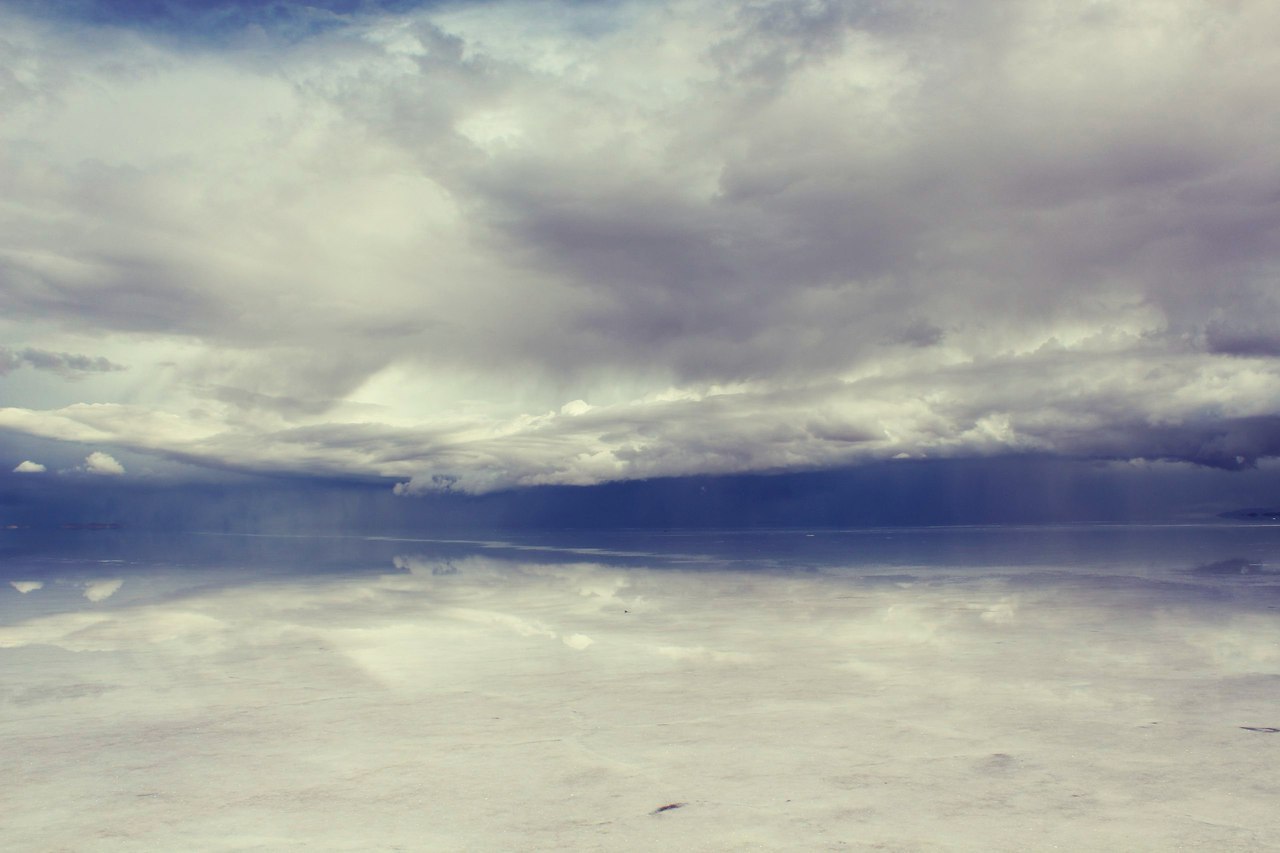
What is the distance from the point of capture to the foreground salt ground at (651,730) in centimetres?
993

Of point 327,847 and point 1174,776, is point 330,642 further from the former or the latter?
point 1174,776

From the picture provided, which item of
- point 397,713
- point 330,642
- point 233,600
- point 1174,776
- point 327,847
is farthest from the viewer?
point 233,600

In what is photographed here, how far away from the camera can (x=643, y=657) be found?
2119 cm

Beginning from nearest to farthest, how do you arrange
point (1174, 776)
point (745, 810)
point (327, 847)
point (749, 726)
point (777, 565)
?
point (327, 847) < point (745, 810) < point (1174, 776) < point (749, 726) < point (777, 565)

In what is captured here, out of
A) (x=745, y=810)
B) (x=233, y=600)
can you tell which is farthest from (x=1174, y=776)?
(x=233, y=600)

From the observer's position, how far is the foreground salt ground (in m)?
9.93

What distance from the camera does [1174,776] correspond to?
11.3 metres

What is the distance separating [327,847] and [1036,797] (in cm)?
765

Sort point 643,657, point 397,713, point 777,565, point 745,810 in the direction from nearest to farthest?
point 745,810 < point 397,713 < point 643,657 < point 777,565

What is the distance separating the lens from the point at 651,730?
1403 cm

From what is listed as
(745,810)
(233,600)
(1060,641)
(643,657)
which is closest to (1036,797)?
(745,810)

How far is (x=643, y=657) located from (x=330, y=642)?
8.59 metres

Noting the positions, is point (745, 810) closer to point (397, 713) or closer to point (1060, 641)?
point (397, 713)

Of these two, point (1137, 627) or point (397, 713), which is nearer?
point (397, 713)
